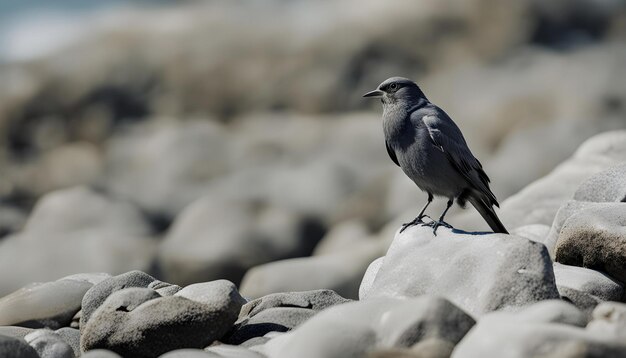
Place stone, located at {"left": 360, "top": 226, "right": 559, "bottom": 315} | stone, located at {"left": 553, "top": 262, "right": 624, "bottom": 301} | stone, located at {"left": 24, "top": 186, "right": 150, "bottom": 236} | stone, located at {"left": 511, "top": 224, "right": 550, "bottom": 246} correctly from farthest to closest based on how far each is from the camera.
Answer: stone, located at {"left": 24, "top": 186, "right": 150, "bottom": 236}
stone, located at {"left": 511, "top": 224, "right": 550, "bottom": 246}
stone, located at {"left": 553, "top": 262, "right": 624, "bottom": 301}
stone, located at {"left": 360, "top": 226, "right": 559, "bottom": 315}

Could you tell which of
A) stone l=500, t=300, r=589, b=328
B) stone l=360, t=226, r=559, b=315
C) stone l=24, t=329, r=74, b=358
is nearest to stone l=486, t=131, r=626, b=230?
stone l=360, t=226, r=559, b=315

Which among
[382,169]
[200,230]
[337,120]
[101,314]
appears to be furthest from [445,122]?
[337,120]

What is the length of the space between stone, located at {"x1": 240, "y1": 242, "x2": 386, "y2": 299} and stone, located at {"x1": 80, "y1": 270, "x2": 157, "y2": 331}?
6882 millimetres

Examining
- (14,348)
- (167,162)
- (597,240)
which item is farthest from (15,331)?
(167,162)

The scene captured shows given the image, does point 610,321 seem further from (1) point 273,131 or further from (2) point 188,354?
(1) point 273,131

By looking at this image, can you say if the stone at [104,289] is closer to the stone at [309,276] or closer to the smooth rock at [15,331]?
the smooth rock at [15,331]

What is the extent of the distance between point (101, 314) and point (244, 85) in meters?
18.5

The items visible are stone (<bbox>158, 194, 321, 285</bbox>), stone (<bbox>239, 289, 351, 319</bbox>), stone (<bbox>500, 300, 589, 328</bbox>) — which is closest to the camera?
stone (<bbox>500, 300, 589, 328</bbox>)

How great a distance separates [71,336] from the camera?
782cm

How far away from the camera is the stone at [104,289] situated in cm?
745

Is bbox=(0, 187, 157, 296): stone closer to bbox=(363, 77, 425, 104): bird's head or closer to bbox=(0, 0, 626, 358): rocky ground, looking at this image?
bbox=(0, 0, 626, 358): rocky ground

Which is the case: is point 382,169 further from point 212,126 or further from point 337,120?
point 212,126

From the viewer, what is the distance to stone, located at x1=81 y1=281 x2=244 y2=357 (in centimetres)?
646

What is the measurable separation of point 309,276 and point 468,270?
9.09 m
